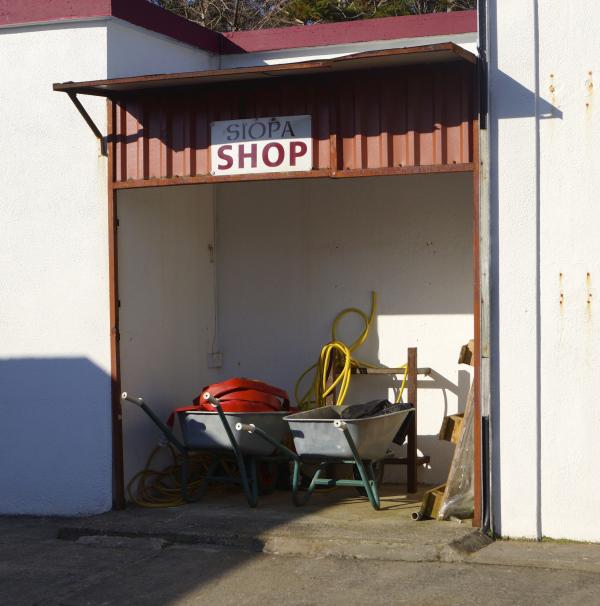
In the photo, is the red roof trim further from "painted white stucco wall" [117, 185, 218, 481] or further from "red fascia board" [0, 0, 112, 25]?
"painted white stucco wall" [117, 185, 218, 481]

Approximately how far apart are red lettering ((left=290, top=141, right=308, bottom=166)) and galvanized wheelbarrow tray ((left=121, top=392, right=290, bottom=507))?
2044 mm

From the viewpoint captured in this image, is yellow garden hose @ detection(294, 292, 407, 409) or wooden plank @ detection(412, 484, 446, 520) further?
yellow garden hose @ detection(294, 292, 407, 409)

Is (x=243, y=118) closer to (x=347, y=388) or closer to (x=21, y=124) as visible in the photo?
(x=21, y=124)

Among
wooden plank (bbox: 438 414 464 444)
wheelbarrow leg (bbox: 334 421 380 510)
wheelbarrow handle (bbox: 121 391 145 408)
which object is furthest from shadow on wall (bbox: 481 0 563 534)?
wheelbarrow handle (bbox: 121 391 145 408)

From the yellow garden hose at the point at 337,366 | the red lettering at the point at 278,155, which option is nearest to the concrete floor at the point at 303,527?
the yellow garden hose at the point at 337,366

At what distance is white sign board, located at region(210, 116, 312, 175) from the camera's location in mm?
8461

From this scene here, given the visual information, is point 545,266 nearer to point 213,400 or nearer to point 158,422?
point 213,400

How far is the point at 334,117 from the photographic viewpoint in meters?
8.38

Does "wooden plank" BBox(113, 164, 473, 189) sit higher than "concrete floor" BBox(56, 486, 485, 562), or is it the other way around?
"wooden plank" BBox(113, 164, 473, 189)

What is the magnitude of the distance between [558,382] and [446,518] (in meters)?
1.41

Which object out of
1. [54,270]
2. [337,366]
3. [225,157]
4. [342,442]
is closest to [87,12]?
[225,157]

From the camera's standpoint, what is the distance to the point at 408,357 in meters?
9.80

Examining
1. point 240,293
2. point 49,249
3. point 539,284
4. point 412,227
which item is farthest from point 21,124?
point 539,284

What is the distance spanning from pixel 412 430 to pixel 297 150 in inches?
111
